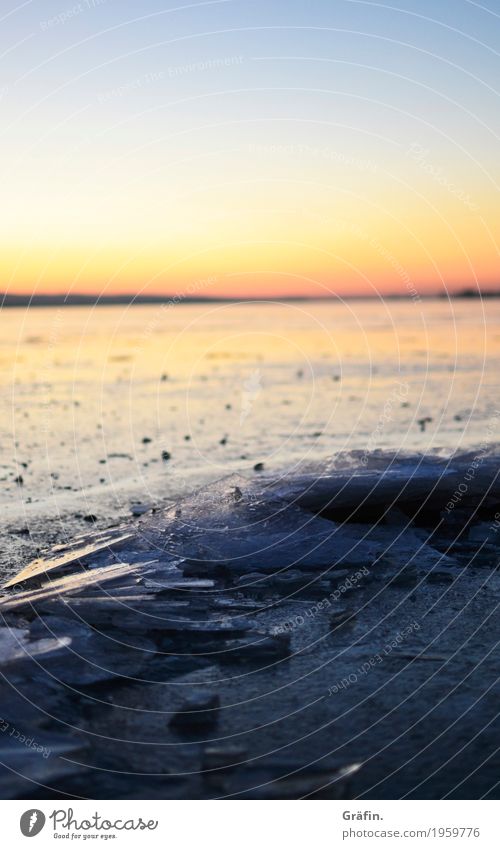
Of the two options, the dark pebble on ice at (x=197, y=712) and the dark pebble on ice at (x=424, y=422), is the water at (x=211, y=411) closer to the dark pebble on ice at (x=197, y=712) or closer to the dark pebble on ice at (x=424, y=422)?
the dark pebble on ice at (x=424, y=422)

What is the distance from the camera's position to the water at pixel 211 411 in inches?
556

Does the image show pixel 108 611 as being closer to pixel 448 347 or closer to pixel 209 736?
pixel 209 736

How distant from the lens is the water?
46.3 ft

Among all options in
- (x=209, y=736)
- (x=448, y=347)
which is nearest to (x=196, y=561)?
(x=209, y=736)

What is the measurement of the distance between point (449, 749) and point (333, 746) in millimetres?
788

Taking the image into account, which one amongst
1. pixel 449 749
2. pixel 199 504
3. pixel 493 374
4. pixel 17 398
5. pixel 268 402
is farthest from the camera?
pixel 493 374

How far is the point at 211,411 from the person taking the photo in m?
20.5

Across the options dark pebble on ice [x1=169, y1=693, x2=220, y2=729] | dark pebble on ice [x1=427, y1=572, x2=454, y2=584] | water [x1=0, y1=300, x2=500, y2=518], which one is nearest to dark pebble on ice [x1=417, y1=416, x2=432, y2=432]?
water [x1=0, y1=300, x2=500, y2=518]

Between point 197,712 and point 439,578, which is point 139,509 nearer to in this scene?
point 439,578

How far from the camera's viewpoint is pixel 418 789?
5336 mm

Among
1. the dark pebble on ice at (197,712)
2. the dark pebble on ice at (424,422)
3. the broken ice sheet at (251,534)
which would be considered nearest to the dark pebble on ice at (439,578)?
the broken ice sheet at (251,534)

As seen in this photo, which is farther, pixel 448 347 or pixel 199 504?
pixel 448 347

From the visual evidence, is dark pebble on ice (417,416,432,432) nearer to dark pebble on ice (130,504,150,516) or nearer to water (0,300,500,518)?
water (0,300,500,518)

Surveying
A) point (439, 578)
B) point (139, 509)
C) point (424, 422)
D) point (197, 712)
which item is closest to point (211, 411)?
point (424, 422)
